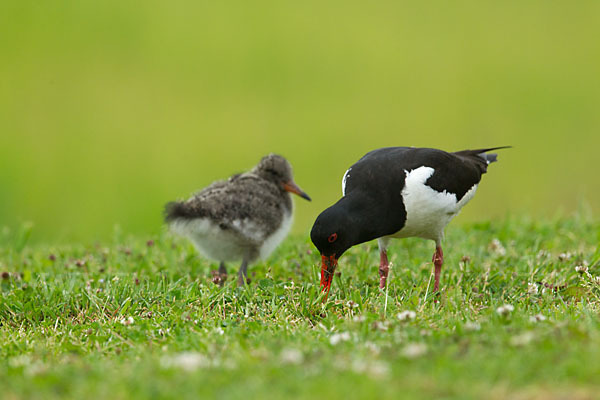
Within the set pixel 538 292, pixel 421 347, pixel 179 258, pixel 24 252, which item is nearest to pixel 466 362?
pixel 421 347

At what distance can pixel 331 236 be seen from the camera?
5.76m

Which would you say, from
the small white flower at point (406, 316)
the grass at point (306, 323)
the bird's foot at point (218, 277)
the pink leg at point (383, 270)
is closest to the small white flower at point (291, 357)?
the grass at point (306, 323)

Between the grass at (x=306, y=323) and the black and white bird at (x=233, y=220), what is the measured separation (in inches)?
10.8

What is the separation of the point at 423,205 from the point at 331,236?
2.94 ft

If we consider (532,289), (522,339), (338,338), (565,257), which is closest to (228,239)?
(532,289)

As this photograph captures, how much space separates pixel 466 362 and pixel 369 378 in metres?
0.56

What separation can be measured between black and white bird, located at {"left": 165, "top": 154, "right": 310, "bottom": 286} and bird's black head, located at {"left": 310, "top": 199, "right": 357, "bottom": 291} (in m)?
0.96

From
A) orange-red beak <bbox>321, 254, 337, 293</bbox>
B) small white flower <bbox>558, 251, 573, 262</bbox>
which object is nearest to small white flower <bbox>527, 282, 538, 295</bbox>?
small white flower <bbox>558, 251, 573, 262</bbox>

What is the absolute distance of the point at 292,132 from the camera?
1639 centimetres

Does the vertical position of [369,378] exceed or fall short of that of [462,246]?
it exceeds it

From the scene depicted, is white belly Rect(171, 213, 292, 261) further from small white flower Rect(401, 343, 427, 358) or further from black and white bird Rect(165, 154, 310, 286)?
small white flower Rect(401, 343, 427, 358)

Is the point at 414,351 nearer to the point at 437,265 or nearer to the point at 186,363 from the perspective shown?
the point at 186,363

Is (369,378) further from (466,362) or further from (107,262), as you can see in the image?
(107,262)

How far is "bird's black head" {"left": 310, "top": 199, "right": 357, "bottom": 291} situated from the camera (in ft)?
18.9
